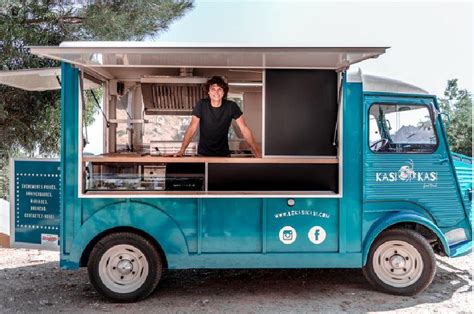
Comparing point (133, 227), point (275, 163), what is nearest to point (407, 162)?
point (275, 163)

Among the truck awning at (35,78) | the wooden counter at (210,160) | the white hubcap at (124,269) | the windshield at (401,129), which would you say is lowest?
the white hubcap at (124,269)

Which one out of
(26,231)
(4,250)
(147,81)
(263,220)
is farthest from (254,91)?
(4,250)

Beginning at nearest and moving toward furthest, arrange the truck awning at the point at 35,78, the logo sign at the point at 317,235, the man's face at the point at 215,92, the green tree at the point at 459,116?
the logo sign at the point at 317,235 → the man's face at the point at 215,92 → the truck awning at the point at 35,78 → the green tree at the point at 459,116

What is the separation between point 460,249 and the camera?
5234mm

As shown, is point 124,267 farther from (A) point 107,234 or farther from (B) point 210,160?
(B) point 210,160

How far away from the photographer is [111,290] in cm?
490

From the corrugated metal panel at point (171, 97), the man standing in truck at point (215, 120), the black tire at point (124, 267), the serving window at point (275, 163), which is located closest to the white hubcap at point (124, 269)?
the black tire at point (124, 267)

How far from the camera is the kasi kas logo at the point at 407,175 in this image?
199 inches

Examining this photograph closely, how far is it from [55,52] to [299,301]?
11.2 feet

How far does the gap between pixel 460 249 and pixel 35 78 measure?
5.25 meters

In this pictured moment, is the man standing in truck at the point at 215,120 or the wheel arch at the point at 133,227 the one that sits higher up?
the man standing in truck at the point at 215,120

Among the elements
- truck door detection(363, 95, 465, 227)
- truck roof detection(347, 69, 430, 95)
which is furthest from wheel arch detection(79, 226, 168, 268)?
truck roof detection(347, 69, 430, 95)

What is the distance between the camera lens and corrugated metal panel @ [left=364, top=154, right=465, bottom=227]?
5039 mm

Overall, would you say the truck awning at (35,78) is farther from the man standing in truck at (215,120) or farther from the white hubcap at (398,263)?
the white hubcap at (398,263)
